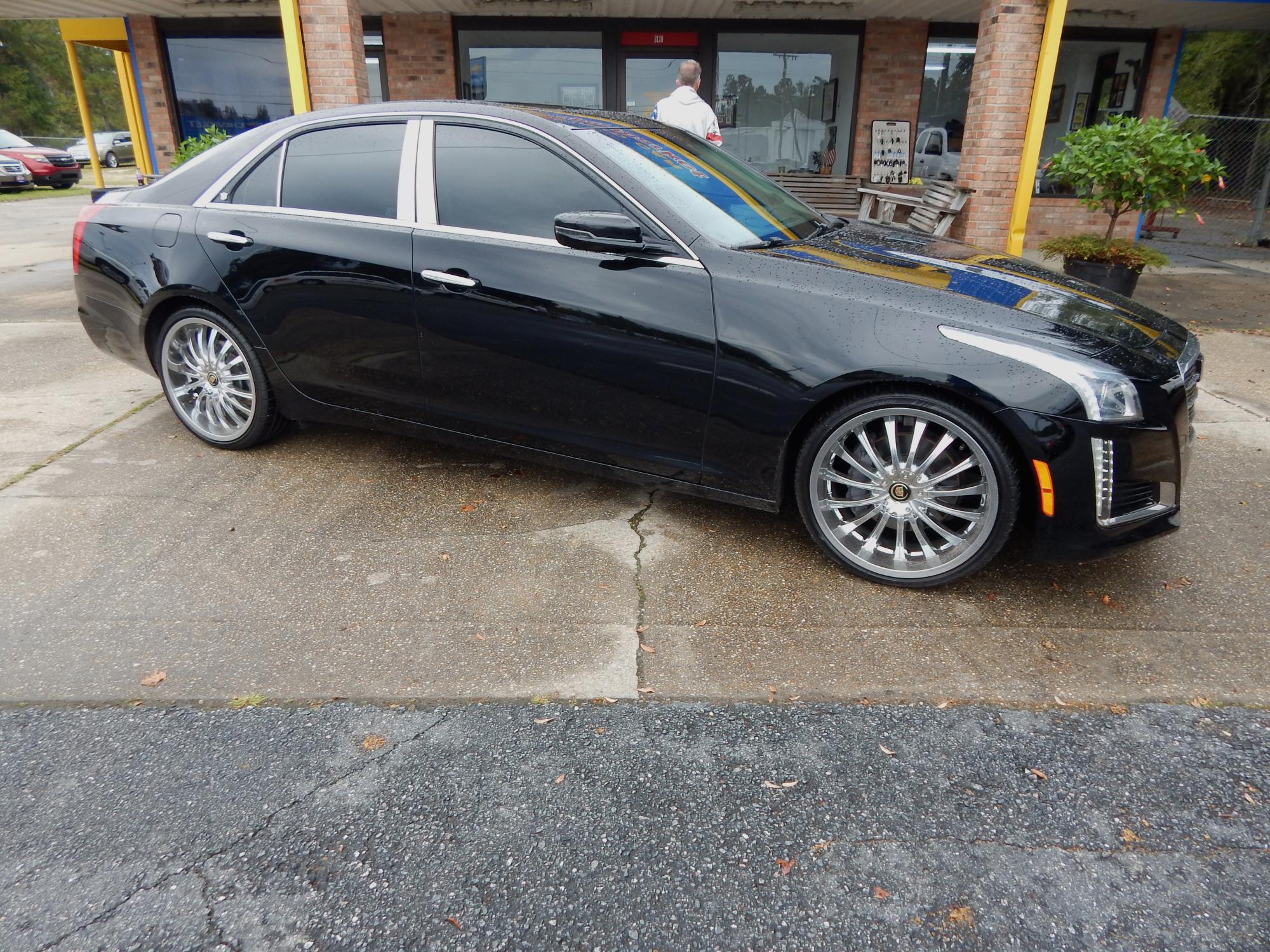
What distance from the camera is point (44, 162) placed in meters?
24.2

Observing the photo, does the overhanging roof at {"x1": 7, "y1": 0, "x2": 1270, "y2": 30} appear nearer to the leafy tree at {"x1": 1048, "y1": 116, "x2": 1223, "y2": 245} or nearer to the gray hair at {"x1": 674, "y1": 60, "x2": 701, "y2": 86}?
the leafy tree at {"x1": 1048, "y1": 116, "x2": 1223, "y2": 245}

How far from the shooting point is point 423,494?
4070 mm

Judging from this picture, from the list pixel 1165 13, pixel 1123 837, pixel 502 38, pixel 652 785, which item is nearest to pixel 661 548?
pixel 652 785

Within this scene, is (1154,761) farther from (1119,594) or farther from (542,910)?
(542,910)

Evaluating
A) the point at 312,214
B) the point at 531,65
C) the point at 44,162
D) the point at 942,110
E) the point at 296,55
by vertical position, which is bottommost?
the point at 44,162

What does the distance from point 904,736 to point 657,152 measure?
2543 mm

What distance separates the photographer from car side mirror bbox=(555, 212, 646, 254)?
318cm

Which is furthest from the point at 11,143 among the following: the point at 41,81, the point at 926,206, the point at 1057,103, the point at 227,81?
the point at 1057,103

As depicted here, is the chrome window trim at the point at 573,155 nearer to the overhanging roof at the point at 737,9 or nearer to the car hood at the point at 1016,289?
the car hood at the point at 1016,289

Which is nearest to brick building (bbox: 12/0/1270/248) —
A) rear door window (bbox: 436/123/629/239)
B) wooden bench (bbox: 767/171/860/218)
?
wooden bench (bbox: 767/171/860/218)

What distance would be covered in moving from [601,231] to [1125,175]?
22.0 feet

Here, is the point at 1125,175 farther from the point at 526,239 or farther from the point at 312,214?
the point at 312,214

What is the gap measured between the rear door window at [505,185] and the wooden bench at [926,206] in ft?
18.9

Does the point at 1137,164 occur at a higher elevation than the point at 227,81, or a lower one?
lower
